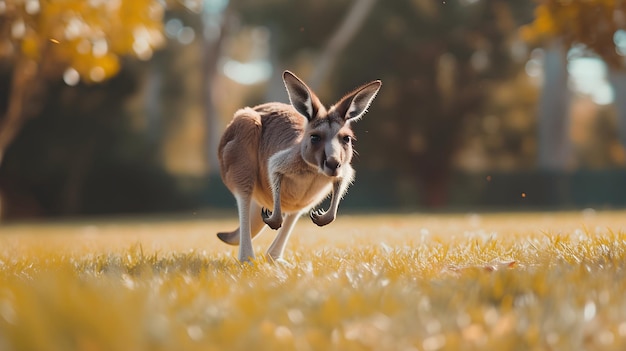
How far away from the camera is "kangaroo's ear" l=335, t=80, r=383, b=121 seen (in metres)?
4.83

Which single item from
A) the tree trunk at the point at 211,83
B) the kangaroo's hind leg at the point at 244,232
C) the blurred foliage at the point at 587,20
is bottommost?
the tree trunk at the point at 211,83

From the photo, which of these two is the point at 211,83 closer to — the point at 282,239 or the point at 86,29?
the point at 86,29

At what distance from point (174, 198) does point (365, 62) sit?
794 centimetres

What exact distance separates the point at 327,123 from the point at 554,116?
20004mm

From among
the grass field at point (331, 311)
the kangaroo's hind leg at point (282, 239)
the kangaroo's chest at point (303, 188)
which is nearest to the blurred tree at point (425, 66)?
the kangaroo's hind leg at point (282, 239)

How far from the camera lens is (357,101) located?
16.1 ft

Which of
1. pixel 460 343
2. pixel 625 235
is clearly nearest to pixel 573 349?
pixel 460 343

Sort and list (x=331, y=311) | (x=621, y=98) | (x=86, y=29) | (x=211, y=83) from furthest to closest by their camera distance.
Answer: (x=211, y=83) < (x=621, y=98) < (x=86, y=29) < (x=331, y=311)

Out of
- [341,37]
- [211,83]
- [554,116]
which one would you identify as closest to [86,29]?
[211,83]

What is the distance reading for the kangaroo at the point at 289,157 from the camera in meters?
4.77

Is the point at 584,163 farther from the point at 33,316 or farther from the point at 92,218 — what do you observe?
the point at 33,316

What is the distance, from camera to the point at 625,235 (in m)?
5.33

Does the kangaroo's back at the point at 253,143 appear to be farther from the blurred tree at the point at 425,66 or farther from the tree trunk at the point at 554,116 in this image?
the tree trunk at the point at 554,116

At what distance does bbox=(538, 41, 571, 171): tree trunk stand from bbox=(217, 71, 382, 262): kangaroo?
19.1 metres
